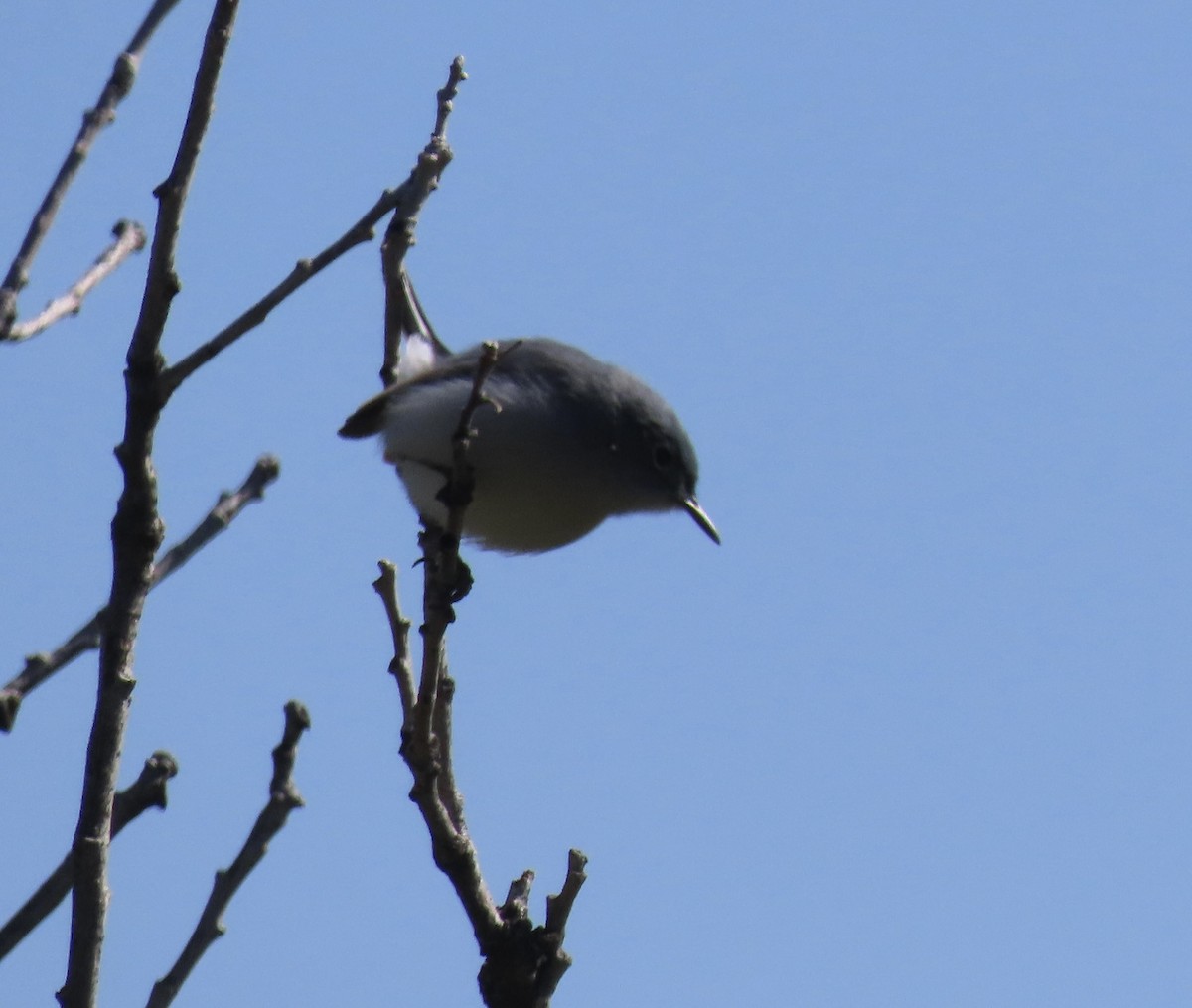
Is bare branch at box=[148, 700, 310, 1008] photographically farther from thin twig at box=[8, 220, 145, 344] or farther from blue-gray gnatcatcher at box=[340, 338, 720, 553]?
blue-gray gnatcatcher at box=[340, 338, 720, 553]

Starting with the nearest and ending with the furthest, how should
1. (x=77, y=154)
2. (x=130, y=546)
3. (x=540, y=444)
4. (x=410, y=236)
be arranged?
(x=130, y=546) < (x=77, y=154) < (x=410, y=236) < (x=540, y=444)

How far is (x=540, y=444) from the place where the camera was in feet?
16.7

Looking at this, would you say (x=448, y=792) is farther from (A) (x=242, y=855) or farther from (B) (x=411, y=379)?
(B) (x=411, y=379)

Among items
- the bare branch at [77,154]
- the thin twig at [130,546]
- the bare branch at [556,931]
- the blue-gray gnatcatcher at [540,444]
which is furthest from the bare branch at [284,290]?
the blue-gray gnatcatcher at [540,444]

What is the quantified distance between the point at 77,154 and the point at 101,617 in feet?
2.61

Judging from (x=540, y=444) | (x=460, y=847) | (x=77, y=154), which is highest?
(x=540, y=444)

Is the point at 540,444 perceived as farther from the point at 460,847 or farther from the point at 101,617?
the point at 101,617

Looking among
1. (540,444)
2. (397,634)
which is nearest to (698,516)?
(540,444)

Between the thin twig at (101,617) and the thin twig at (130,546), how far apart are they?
0.21ft

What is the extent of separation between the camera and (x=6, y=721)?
2.44 m

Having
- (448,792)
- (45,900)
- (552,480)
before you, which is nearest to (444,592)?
(448,792)

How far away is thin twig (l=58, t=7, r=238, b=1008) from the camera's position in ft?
6.95

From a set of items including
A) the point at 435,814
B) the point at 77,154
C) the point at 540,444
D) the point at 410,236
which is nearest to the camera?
the point at 77,154

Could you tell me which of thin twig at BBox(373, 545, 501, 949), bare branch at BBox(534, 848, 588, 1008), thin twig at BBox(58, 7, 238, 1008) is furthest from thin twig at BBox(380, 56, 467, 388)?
bare branch at BBox(534, 848, 588, 1008)
